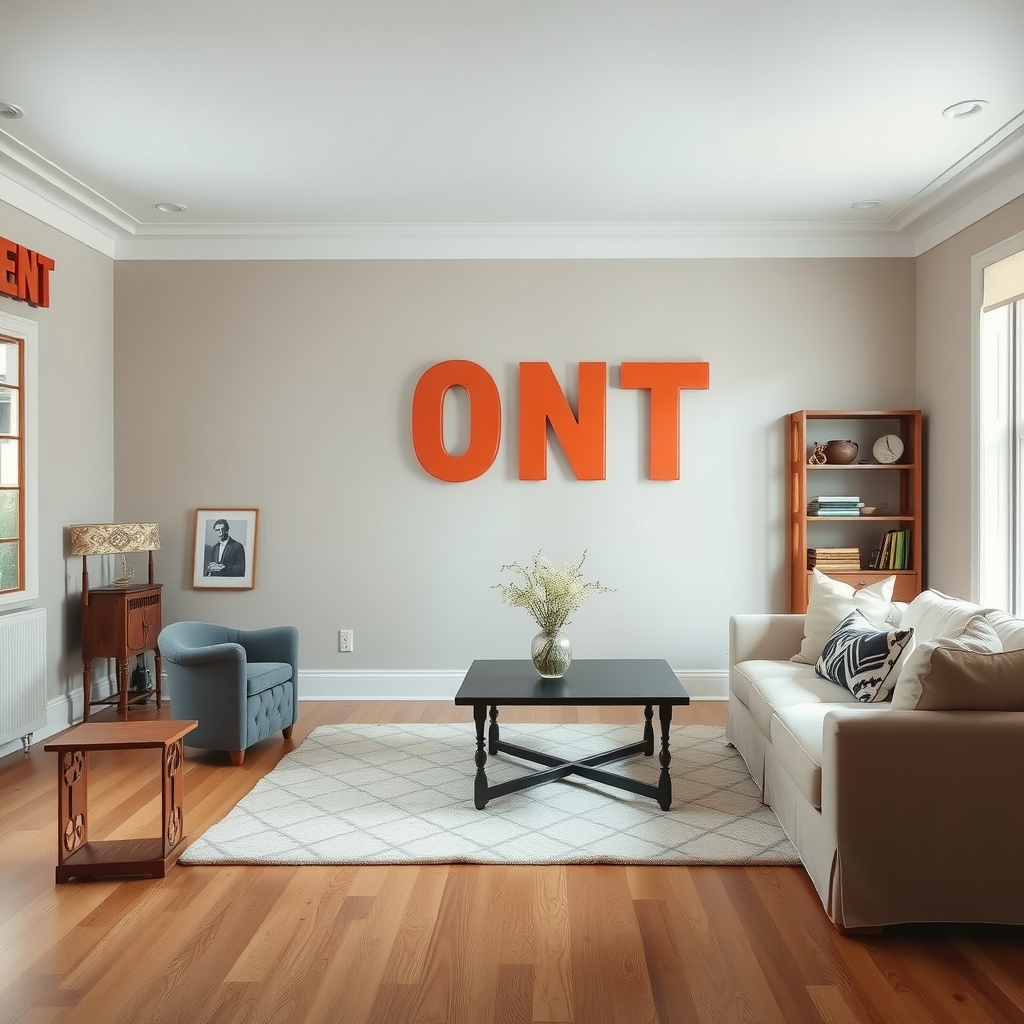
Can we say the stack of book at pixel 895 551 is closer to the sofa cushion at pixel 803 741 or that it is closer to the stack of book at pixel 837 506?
the stack of book at pixel 837 506

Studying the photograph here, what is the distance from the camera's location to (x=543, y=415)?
5.57 metres

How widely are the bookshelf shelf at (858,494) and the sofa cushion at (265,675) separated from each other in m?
3.08

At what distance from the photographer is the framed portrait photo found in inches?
223

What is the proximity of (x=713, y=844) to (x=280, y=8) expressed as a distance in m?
3.34

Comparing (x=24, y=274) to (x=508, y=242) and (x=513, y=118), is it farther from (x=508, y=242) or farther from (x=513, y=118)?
(x=508, y=242)

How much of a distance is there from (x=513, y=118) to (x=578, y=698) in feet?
8.33

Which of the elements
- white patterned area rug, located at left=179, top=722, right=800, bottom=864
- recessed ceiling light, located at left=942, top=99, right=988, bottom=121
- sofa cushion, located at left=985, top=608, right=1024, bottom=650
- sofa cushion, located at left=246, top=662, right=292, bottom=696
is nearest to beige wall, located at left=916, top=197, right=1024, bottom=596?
recessed ceiling light, located at left=942, top=99, right=988, bottom=121

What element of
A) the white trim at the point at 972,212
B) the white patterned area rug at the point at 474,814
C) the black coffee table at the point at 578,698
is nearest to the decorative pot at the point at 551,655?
the black coffee table at the point at 578,698

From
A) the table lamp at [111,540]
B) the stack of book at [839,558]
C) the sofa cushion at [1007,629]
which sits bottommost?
the sofa cushion at [1007,629]

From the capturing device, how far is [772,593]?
221 inches

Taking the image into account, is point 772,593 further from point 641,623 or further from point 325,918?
point 325,918

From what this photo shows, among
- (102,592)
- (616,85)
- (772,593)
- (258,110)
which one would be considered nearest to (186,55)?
(258,110)

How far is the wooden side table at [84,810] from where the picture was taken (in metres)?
3.02

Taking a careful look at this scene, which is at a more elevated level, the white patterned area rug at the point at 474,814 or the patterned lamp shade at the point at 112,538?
the patterned lamp shade at the point at 112,538
